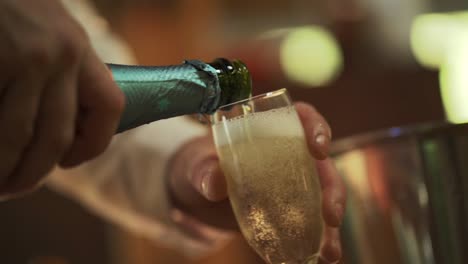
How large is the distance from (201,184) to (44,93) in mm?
348

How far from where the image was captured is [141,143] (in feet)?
4.05

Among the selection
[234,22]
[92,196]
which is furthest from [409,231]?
[234,22]

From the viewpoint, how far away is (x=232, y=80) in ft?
2.29

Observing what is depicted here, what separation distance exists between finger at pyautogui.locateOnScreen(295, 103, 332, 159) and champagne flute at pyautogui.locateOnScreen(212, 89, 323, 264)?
0.01m

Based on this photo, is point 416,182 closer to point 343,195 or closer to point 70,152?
point 343,195

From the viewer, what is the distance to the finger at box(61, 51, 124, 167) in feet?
1.68

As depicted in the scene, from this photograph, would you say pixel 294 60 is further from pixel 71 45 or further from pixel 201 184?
pixel 71 45

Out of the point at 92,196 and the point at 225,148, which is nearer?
the point at 225,148

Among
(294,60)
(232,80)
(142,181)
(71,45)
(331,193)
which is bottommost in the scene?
(294,60)

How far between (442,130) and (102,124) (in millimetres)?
400

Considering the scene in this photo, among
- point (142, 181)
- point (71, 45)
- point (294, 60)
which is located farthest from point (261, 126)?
point (294, 60)

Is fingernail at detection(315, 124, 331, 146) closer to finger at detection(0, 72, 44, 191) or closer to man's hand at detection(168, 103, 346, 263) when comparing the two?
man's hand at detection(168, 103, 346, 263)

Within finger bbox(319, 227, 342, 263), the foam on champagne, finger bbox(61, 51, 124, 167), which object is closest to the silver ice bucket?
finger bbox(319, 227, 342, 263)

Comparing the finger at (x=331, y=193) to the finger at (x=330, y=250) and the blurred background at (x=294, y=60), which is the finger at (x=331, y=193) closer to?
the finger at (x=330, y=250)
